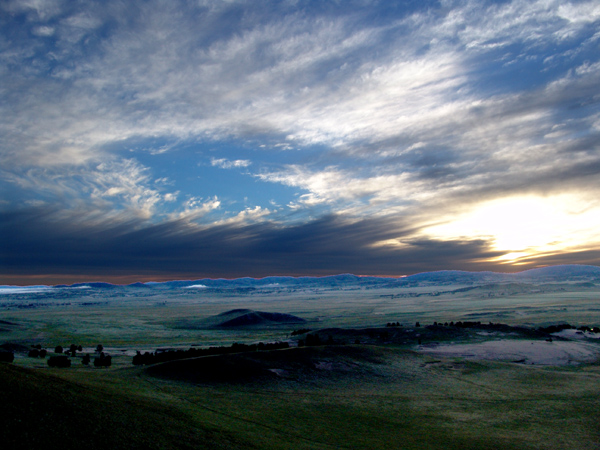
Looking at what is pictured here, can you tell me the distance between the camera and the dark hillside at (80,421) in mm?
9750

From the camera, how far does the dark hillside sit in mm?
9750

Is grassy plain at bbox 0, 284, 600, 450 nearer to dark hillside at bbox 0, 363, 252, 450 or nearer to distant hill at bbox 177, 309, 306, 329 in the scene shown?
dark hillside at bbox 0, 363, 252, 450

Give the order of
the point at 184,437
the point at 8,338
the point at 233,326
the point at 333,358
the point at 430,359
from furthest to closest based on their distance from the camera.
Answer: the point at 233,326, the point at 8,338, the point at 430,359, the point at 333,358, the point at 184,437

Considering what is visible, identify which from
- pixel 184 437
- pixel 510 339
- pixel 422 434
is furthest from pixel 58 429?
pixel 510 339

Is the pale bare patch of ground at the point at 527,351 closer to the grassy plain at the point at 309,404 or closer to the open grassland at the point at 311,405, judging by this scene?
the grassy plain at the point at 309,404

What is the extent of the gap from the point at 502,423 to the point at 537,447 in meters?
3.21

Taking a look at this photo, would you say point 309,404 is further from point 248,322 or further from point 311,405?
point 248,322

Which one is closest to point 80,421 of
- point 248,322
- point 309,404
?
point 309,404

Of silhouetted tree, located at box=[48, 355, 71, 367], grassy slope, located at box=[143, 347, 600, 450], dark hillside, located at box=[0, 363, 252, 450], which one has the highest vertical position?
dark hillside, located at box=[0, 363, 252, 450]

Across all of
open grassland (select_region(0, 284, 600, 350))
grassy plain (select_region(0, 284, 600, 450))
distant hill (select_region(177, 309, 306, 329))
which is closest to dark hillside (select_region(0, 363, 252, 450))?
grassy plain (select_region(0, 284, 600, 450))

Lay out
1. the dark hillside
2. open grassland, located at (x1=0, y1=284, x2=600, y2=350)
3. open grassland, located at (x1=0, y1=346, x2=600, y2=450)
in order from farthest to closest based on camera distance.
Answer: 1. open grassland, located at (x1=0, y1=284, x2=600, y2=350)
2. open grassland, located at (x1=0, y1=346, x2=600, y2=450)
3. the dark hillside

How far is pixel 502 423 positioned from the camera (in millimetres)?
18578

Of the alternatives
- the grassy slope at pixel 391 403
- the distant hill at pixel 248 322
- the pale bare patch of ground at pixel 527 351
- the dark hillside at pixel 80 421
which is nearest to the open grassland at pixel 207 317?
the distant hill at pixel 248 322

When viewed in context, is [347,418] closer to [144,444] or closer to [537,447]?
[537,447]
